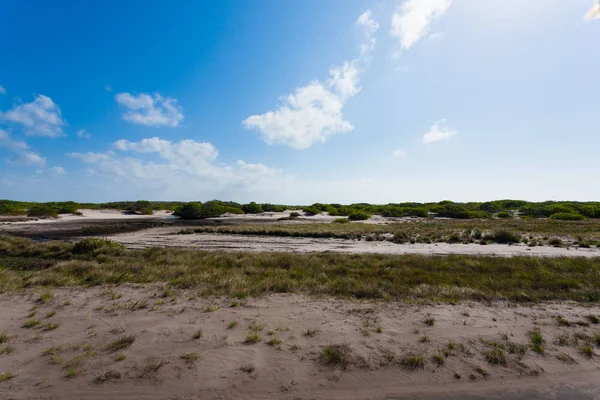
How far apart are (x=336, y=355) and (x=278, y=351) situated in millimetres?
1194

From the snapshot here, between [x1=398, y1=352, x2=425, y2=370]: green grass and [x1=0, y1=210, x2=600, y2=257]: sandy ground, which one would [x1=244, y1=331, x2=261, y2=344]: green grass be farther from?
[x1=0, y1=210, x2=600, y2=257]: sandy ground

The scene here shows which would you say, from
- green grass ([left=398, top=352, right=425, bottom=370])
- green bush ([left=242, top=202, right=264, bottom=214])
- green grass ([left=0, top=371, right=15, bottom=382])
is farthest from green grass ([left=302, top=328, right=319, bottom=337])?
green bush ([left=242, top=202, right=264, bottom=214])

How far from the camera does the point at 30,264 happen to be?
470 inches

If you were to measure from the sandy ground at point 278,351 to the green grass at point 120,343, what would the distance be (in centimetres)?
10

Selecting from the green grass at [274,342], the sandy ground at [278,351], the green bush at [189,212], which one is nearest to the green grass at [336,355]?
the sandy ground at [278,351]

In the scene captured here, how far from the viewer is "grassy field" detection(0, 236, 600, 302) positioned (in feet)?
28.2

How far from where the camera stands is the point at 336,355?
4887mm

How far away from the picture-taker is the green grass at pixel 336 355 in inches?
187

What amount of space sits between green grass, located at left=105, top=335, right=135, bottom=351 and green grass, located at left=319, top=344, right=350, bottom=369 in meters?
4.03

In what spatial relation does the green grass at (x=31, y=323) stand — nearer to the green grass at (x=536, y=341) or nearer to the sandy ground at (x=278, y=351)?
the sandy ground at (x=278, y=351)

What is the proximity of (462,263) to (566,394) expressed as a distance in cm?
998

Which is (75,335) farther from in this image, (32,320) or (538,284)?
(538,284)

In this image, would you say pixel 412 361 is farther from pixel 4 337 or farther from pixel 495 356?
pixel 4 337

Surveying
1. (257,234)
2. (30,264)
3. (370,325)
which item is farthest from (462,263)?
(30,264)
